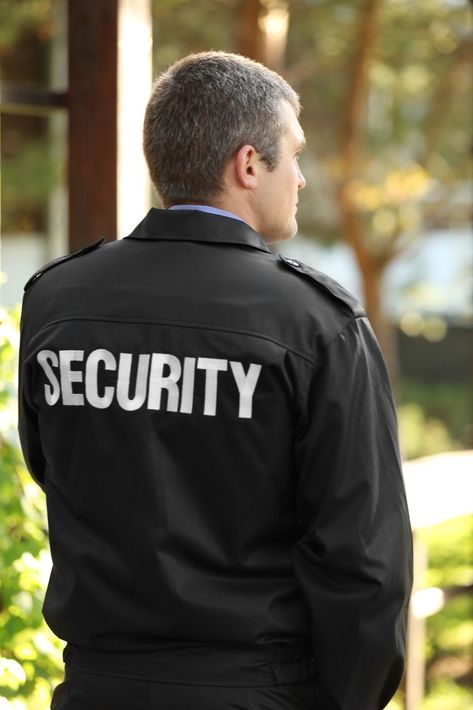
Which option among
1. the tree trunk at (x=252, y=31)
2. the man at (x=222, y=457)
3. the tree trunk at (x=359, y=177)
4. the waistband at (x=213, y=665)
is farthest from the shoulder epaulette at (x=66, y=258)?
the tree trunk at (x=359, y=177)

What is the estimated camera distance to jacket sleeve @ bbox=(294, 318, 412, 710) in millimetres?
1422

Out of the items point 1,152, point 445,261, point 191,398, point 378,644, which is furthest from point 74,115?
point 445,261

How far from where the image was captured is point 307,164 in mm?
12453

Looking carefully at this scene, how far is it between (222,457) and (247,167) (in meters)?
0.39

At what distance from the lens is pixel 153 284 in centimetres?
149

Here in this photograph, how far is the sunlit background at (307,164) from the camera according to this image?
273cm

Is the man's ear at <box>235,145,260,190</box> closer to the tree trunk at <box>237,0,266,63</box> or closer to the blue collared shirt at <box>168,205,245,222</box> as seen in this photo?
the blue collared shirt at <box>168,205,245,222</box>

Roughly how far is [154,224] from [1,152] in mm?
6818

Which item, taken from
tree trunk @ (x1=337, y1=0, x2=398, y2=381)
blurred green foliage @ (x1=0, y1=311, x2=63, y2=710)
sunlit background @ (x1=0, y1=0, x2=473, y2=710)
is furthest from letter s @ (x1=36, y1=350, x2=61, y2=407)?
tree trunk @ (x1=337, y1=0, x2=398, y2=381)

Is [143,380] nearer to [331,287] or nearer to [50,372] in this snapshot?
[50,372]

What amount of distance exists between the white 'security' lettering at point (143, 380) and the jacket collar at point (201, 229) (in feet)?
0.55

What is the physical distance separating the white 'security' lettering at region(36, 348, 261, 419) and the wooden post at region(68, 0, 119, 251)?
153 centimetres

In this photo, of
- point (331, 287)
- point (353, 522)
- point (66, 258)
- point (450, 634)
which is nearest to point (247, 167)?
point (331, 287)

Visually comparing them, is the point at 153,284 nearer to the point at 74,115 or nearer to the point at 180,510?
the point at 180,510
